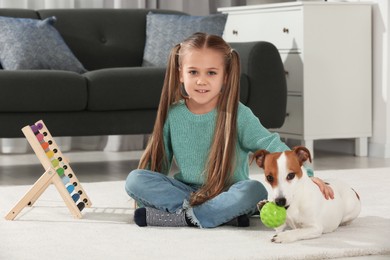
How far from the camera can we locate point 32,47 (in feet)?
13.5

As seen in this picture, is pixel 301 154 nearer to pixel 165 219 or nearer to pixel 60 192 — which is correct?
pixel 165 219

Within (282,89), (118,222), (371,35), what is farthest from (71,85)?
(371,35)

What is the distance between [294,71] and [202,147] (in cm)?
203

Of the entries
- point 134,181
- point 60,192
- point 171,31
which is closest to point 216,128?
point 134,181

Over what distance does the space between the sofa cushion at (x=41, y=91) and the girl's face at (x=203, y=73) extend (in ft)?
4.34

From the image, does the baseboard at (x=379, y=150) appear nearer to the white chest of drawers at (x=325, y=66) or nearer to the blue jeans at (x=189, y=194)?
the white chest of drawers at (x=325, y=66)

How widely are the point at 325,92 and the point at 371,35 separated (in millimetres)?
418

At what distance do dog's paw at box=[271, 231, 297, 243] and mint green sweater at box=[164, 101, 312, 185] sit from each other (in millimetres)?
405

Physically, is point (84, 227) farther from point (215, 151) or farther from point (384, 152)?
point (384, 152)

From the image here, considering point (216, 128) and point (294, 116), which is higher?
point (216, 128)

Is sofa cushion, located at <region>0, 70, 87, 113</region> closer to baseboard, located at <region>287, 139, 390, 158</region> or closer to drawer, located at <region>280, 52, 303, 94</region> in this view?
drawer, located at <region>280, 52, 303, 94</region>

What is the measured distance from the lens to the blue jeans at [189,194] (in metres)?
2.37

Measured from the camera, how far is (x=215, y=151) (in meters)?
2.47

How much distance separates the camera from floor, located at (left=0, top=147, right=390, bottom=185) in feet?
12.8
